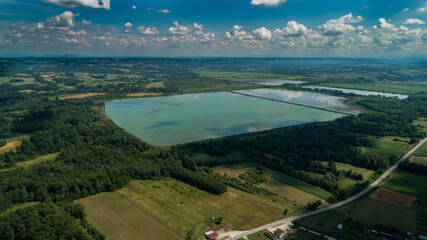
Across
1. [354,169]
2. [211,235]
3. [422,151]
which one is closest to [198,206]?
[211,235]

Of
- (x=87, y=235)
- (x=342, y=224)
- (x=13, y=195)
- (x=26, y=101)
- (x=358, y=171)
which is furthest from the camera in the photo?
(x=26, y=101)

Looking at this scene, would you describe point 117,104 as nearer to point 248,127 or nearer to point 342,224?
point 248,127

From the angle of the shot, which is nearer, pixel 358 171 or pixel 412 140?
pixel 358 171

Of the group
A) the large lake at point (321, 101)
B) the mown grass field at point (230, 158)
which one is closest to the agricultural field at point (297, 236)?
the mown grass field at point (230, 158)

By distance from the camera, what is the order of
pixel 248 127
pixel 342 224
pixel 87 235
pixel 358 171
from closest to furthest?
pixel 87 235
pixel 342 224
pixel 358 171
pixel 248 127

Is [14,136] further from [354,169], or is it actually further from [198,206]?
[354,169]

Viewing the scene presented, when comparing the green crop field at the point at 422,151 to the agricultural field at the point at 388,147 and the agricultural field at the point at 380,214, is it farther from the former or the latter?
the agricultural field at the point at 380,214

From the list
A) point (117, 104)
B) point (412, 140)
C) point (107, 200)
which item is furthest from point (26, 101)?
point (412, 140)
